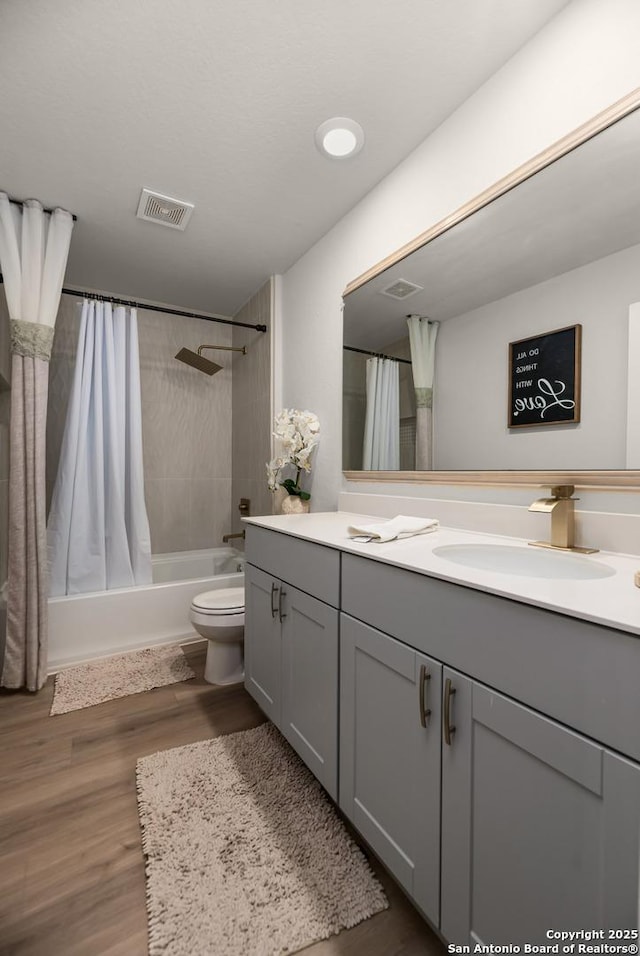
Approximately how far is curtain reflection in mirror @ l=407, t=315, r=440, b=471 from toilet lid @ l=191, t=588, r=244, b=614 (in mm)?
1120

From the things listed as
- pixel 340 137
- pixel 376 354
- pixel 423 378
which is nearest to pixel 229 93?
pixel 340 137

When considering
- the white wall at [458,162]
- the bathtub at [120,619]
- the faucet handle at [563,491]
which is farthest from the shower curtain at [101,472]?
the faucet handle at [563,491]

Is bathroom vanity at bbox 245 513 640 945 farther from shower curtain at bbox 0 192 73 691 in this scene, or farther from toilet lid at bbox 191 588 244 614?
shower curtain at bbox 0 192 73 691

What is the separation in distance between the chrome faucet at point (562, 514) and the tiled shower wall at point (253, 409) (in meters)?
1.92

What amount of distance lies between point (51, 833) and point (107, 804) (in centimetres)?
15

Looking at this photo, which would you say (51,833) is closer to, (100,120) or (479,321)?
(479,321)

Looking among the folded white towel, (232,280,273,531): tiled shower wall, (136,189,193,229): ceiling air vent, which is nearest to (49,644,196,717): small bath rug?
(232,280,273,531): tiled shower wall

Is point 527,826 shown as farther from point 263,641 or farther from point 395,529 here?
point 263,641

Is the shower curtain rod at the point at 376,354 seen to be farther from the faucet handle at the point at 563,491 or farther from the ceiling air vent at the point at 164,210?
the ceiling air vent at the point at 164,210

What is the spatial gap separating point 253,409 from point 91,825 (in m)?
2.39

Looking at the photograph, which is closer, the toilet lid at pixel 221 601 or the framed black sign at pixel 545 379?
the framed black sign at pixel 545 379

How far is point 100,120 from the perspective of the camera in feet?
5.09

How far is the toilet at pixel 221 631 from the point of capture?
2.00 meters

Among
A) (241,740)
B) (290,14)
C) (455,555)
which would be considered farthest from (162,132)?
(241,740)
